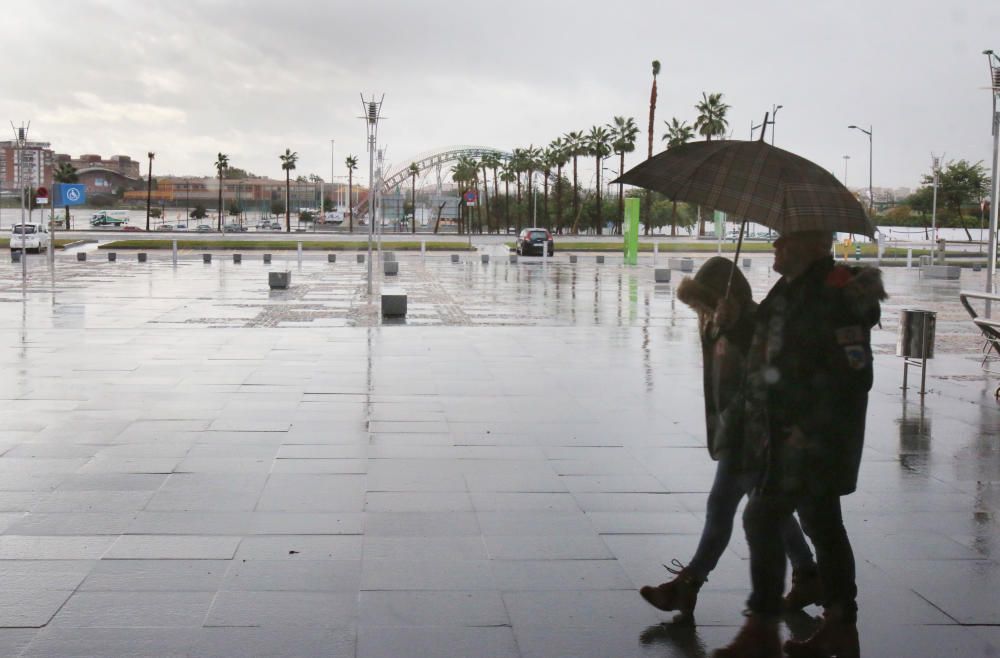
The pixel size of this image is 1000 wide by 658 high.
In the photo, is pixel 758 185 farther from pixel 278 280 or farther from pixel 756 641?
pixel 278 280

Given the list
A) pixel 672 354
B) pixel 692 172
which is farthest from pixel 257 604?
pixel 672 354

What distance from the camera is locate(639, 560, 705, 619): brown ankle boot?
428 cm

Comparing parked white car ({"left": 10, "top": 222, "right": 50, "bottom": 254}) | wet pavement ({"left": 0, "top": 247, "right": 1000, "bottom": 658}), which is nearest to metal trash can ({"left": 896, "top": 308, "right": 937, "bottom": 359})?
wet pavement ({"left": 0, "top": 247, "right": 1000, "bottom": 658})

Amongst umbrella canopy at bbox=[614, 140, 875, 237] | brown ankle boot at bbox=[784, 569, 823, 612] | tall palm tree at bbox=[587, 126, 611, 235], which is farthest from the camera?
tall palm tree at bbox=[587, 126, 611, 235]

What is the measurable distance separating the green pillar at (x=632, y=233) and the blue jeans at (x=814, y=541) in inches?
1523

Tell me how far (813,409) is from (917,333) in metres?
6.90

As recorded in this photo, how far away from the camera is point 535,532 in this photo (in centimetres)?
554

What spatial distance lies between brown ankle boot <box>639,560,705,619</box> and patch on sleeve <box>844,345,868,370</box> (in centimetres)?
114

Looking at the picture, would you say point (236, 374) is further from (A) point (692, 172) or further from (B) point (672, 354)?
(A) point (692, 172)

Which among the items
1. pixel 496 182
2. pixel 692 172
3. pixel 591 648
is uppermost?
pixel 496 182

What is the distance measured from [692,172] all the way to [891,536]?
250cm

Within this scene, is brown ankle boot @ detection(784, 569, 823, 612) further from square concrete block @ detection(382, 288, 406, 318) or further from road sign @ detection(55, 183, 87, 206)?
road sign @ detection(55, 183, 87, 206)

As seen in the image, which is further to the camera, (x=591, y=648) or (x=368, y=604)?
(x=368, y=604)

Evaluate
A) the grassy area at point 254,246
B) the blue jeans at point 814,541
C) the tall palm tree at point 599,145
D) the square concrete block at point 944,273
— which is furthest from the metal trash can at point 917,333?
the tall palm tree at point 599,145
